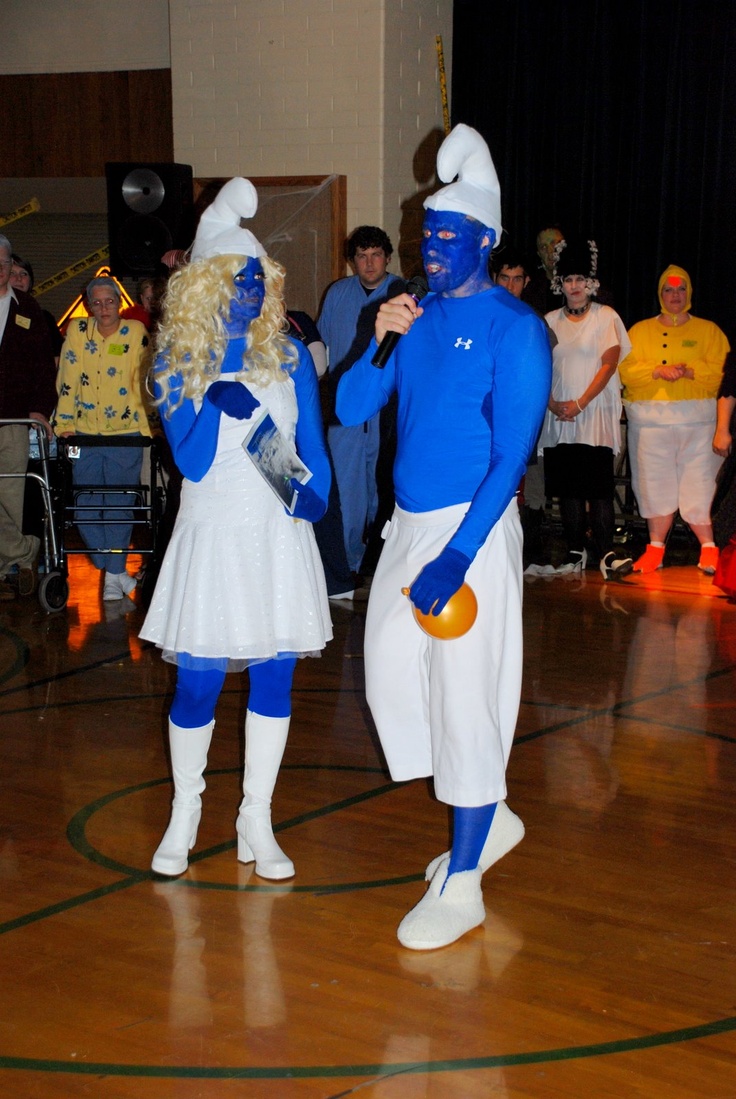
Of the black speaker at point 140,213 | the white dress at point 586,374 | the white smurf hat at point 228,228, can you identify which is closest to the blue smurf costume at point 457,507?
the white smurf hat at point 228,228

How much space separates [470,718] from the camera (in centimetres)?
270

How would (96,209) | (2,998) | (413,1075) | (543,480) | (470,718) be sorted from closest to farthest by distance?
(413,1075) → (2,998) → (470,718) → (543,480) → (96,209)

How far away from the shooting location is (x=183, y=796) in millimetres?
3080

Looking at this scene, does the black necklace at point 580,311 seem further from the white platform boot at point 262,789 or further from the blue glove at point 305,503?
the white platform boot at point 262,789

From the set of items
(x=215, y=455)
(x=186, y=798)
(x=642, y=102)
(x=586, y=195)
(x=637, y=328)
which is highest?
(x=642, y=102)

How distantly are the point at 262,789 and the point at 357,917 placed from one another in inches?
15.8

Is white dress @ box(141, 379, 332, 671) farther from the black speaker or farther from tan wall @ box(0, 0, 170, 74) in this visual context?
tan wall @ box(0, 0, 170, 74)

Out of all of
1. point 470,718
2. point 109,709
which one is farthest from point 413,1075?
point 109,709

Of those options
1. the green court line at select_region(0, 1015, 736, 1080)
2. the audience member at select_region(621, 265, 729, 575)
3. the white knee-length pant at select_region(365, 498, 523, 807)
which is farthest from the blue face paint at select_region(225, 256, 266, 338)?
the audience member at select_region(621, 265, 729, 575)

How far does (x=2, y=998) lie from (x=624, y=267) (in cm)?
721

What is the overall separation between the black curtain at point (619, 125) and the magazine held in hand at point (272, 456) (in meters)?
5.93

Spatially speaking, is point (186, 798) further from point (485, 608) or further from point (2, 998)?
point (485, 608)

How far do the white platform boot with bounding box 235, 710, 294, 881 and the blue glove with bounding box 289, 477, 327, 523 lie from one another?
1.63ft

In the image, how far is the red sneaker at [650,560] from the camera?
7.14m
